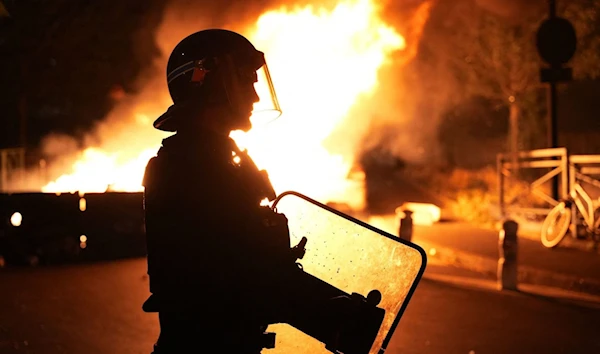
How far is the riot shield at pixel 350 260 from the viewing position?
192 cm

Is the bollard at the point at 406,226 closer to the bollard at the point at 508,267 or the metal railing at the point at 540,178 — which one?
the bollard at the point at 508,267

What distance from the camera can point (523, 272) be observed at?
8859mm

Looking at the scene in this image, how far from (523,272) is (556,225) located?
2749mm

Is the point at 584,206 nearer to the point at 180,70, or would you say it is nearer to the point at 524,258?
the point at 524,258

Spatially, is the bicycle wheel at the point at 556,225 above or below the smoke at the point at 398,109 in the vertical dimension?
below

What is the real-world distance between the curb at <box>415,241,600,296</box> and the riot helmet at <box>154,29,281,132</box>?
712cm

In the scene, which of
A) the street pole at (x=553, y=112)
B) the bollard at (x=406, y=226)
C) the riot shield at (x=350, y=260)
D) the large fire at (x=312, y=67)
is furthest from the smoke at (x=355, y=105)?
the riot shield at (x=350, y=260)

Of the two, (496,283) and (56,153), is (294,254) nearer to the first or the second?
(496,283)

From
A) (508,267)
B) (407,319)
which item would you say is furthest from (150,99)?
(407,319)

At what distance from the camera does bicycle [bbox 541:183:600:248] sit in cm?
1078

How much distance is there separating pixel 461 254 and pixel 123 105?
39.7ft

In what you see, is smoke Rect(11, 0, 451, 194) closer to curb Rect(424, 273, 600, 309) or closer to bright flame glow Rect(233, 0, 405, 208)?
bright flame glow Rect(233, 0, 405, 208)

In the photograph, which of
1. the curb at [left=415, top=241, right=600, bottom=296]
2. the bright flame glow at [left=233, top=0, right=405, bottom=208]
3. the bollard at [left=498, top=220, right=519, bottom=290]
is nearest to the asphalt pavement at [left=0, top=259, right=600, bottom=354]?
the bollard at [left=498, top=220, right=519, bottom=290]

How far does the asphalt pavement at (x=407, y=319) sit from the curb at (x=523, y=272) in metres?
0.60
